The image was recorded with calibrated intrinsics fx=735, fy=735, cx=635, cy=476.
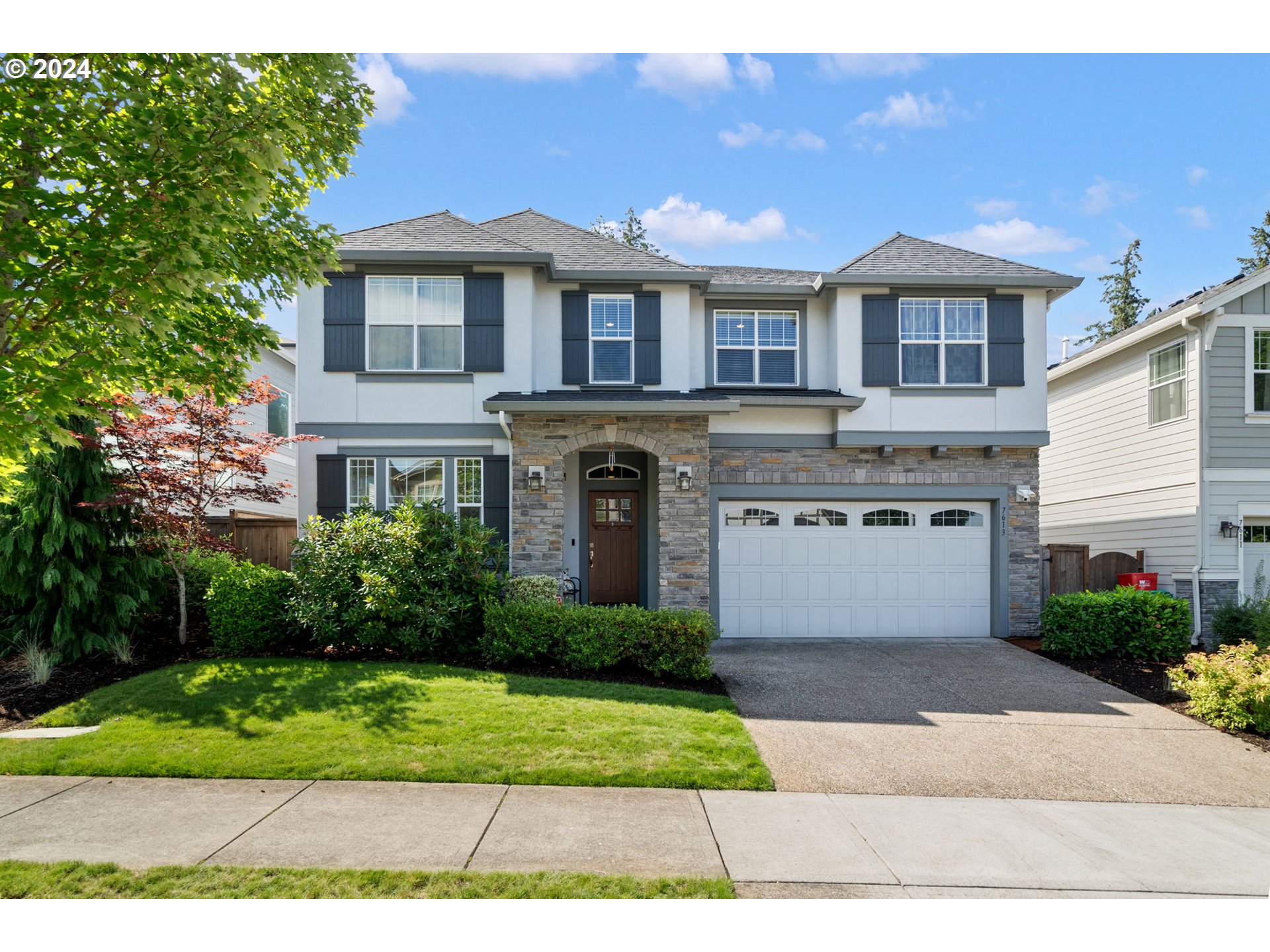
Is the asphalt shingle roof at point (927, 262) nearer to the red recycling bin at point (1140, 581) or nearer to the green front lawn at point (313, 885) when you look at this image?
the red recycling bin at point (1140, 581)

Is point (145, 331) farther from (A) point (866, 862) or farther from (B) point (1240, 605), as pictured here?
(B) point (1240, 605)

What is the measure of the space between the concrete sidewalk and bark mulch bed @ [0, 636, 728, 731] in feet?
8.56

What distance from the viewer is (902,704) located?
26.9ft

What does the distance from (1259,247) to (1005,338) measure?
70.9ft

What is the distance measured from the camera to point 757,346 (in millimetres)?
12852

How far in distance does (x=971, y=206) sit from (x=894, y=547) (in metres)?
5.59

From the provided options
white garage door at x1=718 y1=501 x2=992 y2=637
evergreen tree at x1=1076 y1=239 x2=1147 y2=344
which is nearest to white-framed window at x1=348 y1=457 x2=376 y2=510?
white garage door at x1=718 y1=501 x2=992 y2=637

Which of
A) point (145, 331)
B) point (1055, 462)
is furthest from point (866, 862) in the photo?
point (1055, 462)

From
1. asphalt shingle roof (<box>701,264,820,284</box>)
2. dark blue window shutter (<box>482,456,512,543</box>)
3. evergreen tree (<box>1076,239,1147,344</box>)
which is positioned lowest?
dark blue window shutter (<box>482,456,512,543</box>)

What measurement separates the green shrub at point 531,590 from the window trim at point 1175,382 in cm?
1074

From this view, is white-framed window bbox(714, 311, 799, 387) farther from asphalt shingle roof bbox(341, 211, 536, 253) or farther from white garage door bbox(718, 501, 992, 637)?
asphalt shingle roof bbox(341, 211, 536, 253)

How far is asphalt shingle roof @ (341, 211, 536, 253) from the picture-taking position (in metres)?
11.5

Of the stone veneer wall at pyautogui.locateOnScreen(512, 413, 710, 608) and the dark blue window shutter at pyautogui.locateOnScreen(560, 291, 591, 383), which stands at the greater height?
the dark blue window shutter at pyautogui.locateOnScreen(560, 291, 591, 383)

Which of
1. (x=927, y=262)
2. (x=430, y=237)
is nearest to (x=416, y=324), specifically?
(x=430, y=237)
